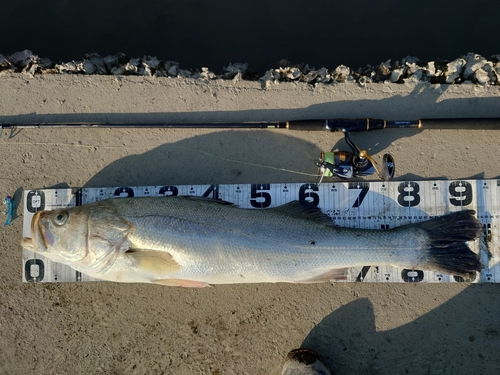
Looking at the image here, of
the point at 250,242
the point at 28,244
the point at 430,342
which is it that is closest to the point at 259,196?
the point at 250,242

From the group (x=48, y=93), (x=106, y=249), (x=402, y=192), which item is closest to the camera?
(x=106, y=249)

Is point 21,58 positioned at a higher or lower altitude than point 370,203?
higher

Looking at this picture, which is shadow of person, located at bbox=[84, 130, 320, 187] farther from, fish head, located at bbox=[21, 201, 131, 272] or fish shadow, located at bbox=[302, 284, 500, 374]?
fish shadow, located at bbox=[302, 284, 500, 374]

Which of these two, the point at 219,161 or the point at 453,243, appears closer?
the point at 453,243

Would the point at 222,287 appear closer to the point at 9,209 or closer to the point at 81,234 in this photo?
the point at 81,234

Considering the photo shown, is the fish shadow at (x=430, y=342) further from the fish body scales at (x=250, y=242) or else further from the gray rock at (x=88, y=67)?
Result: the gray rock at (x=88, y=67)

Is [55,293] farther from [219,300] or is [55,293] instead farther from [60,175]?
[219,300]

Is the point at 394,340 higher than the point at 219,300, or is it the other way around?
the point at 219,300

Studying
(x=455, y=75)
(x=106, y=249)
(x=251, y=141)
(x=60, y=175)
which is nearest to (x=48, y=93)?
(x=60, y=175)

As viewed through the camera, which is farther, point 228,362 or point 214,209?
point 228,362
